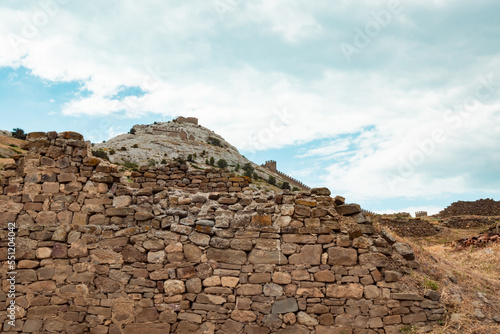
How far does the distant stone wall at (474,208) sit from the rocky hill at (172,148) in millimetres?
26075

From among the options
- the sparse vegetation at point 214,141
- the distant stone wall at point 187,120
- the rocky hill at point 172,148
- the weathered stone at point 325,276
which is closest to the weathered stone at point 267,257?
the weathered stone at point 325,276

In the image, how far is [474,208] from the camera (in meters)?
27.2

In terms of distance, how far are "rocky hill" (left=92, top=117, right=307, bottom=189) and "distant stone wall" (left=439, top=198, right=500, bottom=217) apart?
26.1m

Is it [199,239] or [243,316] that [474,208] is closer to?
[243,316]

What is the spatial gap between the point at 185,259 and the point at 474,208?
1102 inches

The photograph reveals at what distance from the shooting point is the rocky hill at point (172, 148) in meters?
57.8

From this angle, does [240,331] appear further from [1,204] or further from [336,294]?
[1,204]

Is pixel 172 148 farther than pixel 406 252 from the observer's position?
Yes

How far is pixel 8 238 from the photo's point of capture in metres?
7.00

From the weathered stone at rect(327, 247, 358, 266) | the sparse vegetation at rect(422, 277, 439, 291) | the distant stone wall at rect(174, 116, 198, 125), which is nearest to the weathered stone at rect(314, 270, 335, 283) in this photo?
the weathered stone at rect(327, 247, 358, 266)

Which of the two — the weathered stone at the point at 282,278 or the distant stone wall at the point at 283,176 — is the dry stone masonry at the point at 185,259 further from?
the distant stone wall at the point at 283,176

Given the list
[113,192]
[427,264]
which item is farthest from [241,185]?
[427,264]

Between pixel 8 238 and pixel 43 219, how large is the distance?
73 cm

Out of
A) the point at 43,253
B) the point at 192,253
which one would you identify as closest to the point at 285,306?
the point at 192,253
